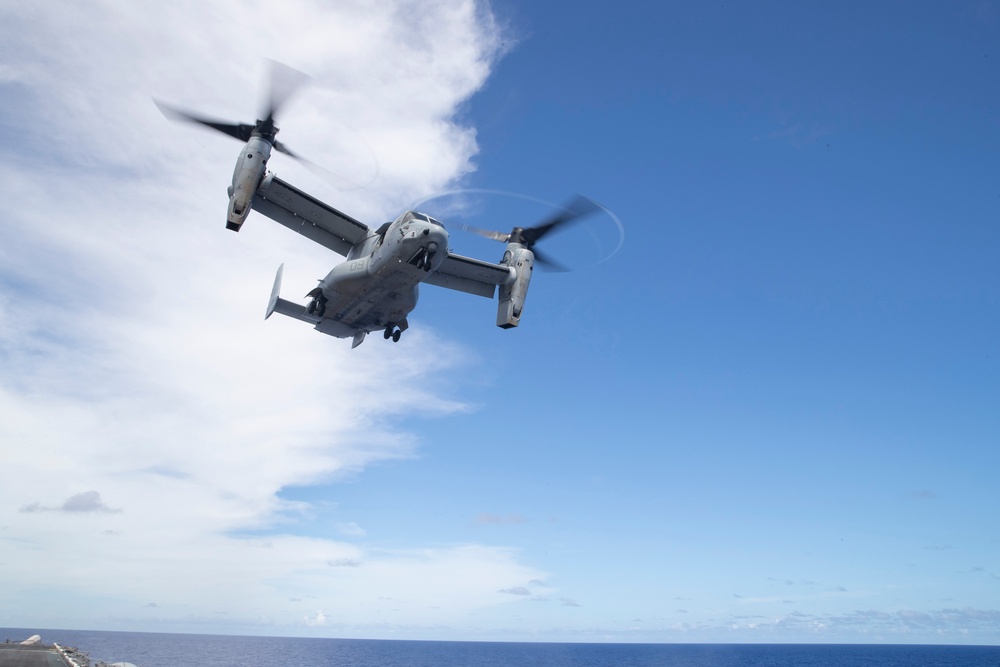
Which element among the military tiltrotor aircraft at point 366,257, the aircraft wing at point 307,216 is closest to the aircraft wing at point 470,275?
the military tiltrotor aircraft at point 366,257

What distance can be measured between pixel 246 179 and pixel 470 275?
9748mm

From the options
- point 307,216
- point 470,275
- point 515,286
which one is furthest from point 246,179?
point 515,286

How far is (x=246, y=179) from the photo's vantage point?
21.4 meters

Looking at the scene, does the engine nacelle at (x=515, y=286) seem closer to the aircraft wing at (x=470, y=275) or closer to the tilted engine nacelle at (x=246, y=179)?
the aircraft wing at (x=470, y=275)

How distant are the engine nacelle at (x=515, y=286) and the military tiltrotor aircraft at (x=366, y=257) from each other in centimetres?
4

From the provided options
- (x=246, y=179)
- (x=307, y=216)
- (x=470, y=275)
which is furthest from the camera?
(x=470, y=275)

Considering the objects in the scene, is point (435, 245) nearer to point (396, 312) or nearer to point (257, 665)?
point (396, 312)

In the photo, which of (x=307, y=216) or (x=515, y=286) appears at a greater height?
(x=307, y=216)

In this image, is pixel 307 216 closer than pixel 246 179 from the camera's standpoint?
No

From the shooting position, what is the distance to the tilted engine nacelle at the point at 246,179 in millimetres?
21141

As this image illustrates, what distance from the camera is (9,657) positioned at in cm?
5562

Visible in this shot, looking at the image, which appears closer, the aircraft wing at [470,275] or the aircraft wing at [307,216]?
the aircraft wing at [307,216]

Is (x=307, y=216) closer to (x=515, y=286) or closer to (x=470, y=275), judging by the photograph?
(x=470, y=275)

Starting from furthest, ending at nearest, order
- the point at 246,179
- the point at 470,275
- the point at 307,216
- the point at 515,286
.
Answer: the point at 470,275, the point at 515,286, the point at 307,216, the point at 246,179
